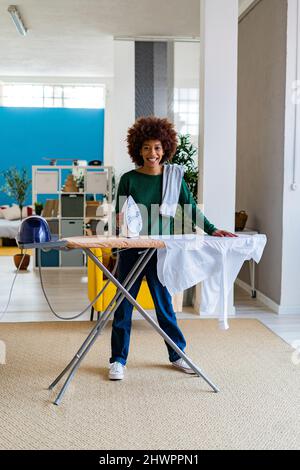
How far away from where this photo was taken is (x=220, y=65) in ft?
17.6

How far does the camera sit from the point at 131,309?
3.70m

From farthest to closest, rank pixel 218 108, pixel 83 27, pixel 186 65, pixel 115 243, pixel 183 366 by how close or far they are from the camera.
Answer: pixel 186 65 → pixel 83 27 → pixel 218 108 → pixel 183 366 → pixel 115 243

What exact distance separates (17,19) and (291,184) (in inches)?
164

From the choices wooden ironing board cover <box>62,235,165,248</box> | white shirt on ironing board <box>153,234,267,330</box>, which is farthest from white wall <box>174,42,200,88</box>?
wooden ironing board cover <box>62,235,165,248</box>

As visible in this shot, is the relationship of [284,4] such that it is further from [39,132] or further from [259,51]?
[39,132]

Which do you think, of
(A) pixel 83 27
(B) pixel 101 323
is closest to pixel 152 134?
(B) pixel 101 323

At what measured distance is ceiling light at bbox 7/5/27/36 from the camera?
7.30 m

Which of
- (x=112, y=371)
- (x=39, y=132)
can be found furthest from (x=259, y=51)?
(x=39, y=132)

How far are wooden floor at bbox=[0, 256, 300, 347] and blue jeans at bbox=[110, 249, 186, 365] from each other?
1.22 metres

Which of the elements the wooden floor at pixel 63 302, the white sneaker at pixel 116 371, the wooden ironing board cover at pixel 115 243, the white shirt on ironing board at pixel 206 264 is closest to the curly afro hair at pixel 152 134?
the white shirt on ironing board at pixel 206 264

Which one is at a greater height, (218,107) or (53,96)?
(53,96)

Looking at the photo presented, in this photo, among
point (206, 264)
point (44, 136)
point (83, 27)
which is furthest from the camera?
point (44, 136)

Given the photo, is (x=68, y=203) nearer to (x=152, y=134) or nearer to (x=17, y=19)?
(x=17, y=19)
